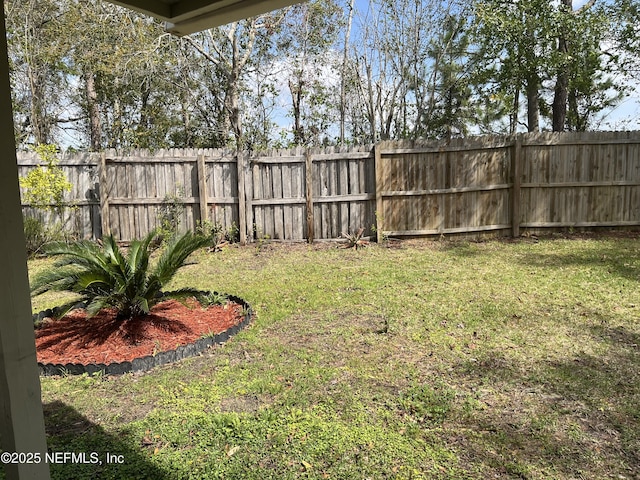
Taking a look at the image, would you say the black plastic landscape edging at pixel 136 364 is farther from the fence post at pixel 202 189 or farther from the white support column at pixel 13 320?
the fence post at pixel 202 189

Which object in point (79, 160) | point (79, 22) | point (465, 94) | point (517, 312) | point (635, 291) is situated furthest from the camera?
point (465, 94)

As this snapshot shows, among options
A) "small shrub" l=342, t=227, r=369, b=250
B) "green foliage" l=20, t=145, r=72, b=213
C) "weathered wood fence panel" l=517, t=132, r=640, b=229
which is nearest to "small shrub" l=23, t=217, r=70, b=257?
"green foliage" l=20, t=145, r=72, b=213

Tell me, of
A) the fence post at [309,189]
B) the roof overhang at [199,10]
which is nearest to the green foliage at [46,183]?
the fence post at [309,189]

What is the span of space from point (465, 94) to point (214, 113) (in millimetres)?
8809

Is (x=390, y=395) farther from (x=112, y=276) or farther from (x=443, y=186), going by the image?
(x=443, y=186)

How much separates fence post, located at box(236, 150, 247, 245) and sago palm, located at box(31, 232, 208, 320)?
4.05 metres

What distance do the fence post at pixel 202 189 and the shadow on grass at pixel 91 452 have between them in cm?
584

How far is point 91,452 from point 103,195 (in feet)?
22.9

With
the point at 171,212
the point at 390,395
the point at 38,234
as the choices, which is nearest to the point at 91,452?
the point at 390,395

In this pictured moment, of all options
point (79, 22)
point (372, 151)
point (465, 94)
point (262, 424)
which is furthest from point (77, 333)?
point (465, 94)

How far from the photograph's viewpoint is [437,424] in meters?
2.63

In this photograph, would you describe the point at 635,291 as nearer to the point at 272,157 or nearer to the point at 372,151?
the point at 372,151

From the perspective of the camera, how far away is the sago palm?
3.89 meters

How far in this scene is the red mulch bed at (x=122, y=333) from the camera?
145 inches
